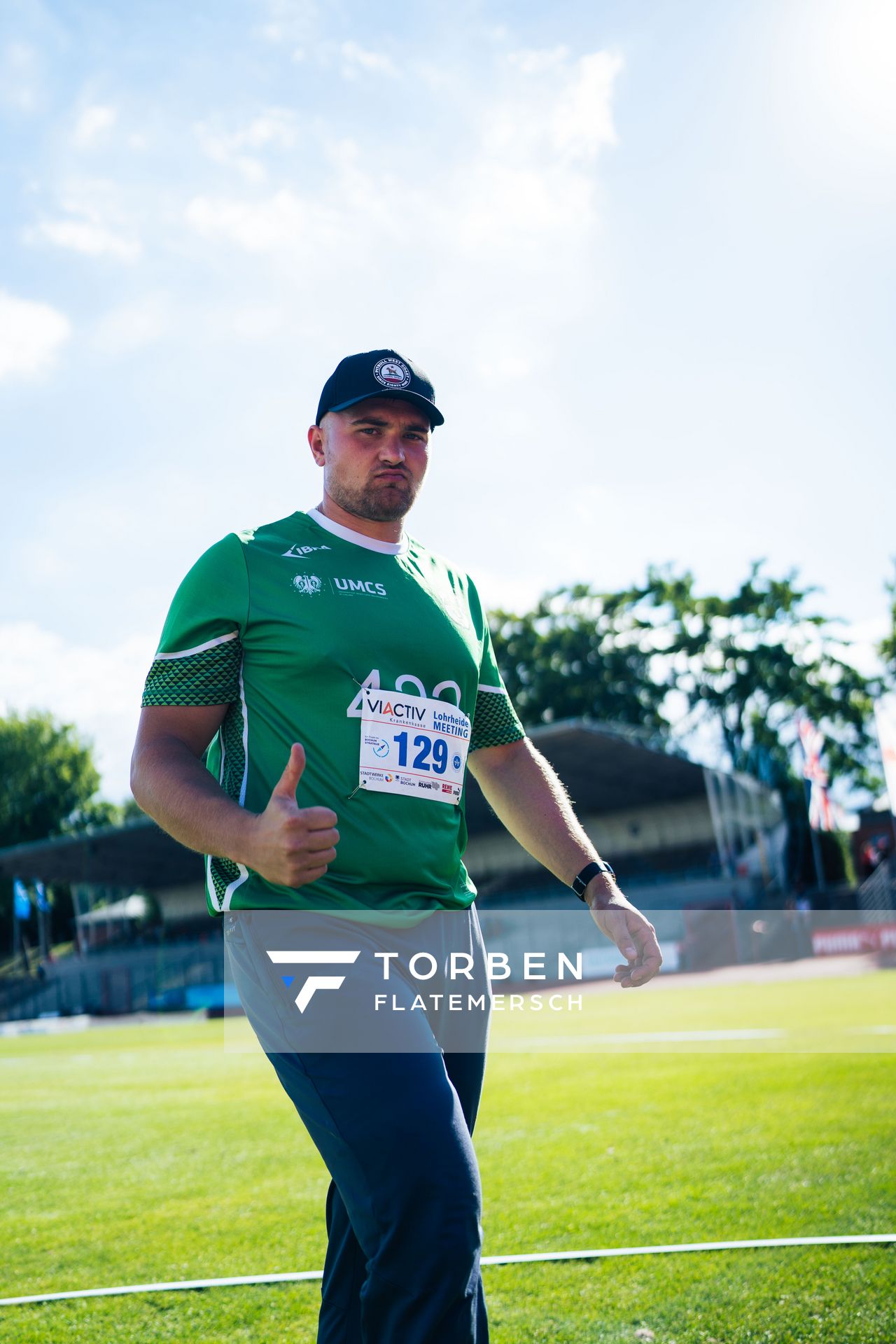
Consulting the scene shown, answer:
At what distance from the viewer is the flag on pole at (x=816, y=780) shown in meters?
32.2

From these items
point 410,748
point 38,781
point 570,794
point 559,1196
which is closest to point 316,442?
point 410,748

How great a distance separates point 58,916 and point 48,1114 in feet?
238

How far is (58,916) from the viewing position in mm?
76688

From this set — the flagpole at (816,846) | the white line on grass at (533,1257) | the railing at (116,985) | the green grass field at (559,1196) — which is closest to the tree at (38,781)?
the railing at (116,985)

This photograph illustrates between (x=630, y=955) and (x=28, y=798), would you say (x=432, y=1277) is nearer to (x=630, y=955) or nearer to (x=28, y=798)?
(x=630, y=955)

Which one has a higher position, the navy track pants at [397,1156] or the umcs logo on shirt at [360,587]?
the umcs logo on shirt at [360,587]

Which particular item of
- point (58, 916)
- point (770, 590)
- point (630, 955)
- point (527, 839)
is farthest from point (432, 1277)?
point (58, 916)

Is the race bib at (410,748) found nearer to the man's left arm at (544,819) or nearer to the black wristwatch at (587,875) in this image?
the man's left arm at (544,819)

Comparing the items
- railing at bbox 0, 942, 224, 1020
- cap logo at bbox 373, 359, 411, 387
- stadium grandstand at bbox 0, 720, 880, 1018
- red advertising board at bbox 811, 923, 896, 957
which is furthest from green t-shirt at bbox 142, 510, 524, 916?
railing at bbox 0, 942, 224, 1020

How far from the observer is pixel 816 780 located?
32.9 m

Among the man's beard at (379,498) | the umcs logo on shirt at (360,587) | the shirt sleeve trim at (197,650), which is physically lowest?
the shirt sleeve trim at (197,650)

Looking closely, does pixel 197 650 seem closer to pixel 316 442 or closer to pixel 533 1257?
pixel 316 442

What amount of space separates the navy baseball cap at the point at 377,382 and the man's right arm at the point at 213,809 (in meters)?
0.84

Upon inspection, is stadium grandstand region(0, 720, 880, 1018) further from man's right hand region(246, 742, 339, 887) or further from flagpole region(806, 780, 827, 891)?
man's right hand region(246, 742, 339, 887)
